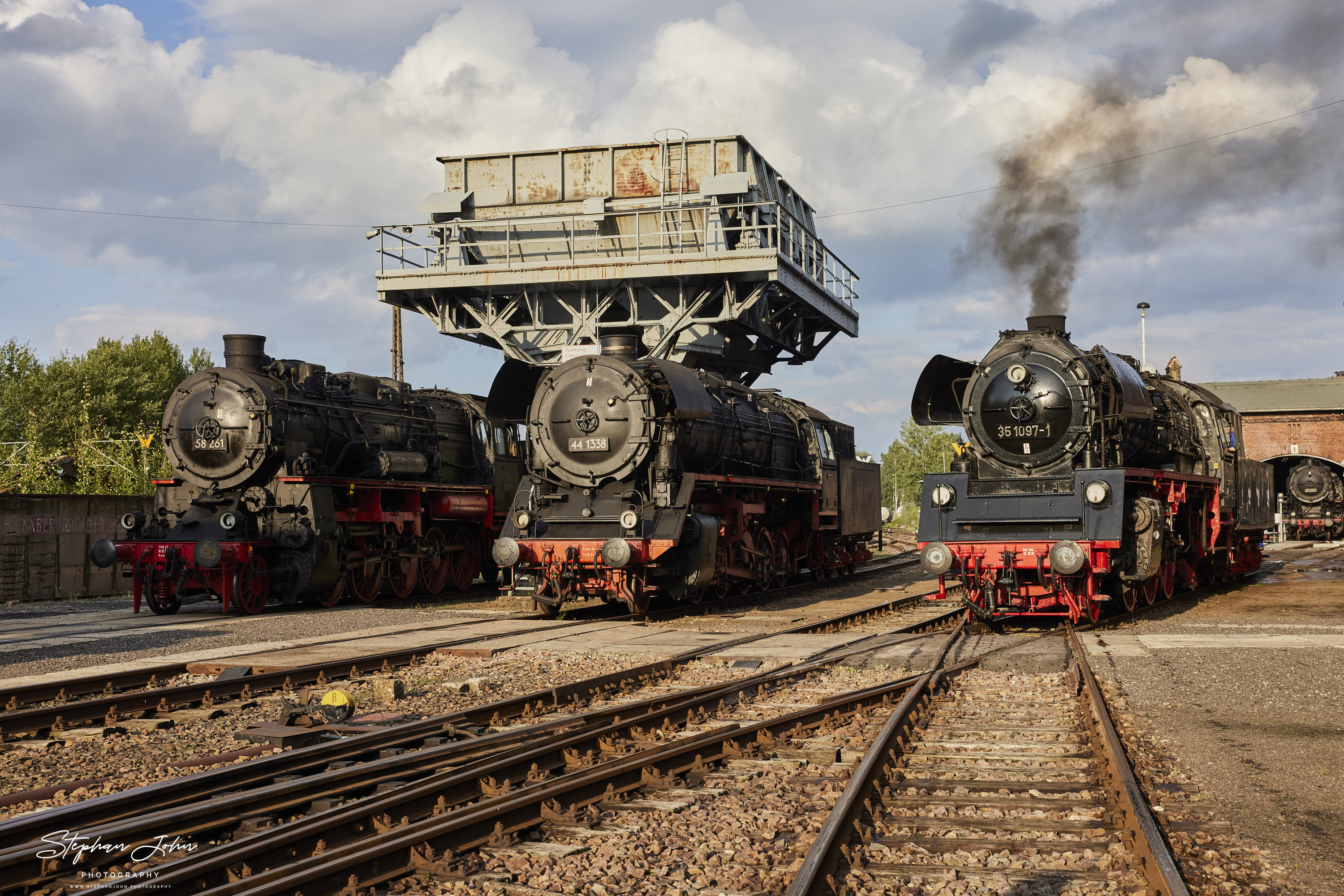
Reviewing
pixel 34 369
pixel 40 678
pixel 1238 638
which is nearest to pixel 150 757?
pixel 40 678

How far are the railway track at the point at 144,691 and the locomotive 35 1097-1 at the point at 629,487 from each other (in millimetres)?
3487

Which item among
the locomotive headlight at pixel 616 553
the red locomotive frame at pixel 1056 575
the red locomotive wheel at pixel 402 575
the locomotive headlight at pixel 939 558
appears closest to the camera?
the red locomotive frame at pixel 1056 575

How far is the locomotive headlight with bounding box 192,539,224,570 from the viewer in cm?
1535

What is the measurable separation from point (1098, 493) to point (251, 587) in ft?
39.2

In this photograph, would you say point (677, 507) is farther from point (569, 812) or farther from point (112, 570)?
point (112, 570)

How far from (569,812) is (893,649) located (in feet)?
21.5

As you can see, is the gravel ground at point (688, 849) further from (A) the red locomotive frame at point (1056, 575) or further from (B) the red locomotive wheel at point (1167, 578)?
(B) the red locomotive wheel at point (1167, 578)

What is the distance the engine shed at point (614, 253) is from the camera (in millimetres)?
26391

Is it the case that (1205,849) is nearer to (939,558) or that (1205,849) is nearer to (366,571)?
(939,558)

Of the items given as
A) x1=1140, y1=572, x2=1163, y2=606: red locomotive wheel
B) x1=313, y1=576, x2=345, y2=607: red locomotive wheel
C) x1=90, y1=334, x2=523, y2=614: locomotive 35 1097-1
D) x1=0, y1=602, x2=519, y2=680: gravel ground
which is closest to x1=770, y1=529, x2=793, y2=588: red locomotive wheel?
x1=0, y1=602, x2=519, y2=680: gravel ground

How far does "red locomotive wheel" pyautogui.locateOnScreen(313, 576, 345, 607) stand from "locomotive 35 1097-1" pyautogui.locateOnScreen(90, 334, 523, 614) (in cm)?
2

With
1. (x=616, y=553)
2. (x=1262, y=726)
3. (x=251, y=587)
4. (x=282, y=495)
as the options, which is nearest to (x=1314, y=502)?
(x=616, y=553)

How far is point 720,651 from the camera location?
1124 cm

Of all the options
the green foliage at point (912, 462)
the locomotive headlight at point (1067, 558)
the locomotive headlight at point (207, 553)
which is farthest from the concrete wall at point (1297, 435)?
the locomotive headlight at point (207, 553)
